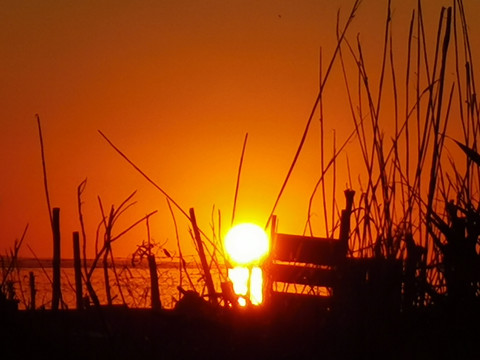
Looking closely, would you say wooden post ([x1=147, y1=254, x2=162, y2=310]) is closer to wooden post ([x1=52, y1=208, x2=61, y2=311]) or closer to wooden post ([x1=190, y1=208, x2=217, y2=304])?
wooden post ([x1=190, y1=208, x2=217, y2=304])

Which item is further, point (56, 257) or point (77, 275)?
point (56, 257)

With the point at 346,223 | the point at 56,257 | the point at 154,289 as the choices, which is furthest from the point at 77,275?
the point at 346,223

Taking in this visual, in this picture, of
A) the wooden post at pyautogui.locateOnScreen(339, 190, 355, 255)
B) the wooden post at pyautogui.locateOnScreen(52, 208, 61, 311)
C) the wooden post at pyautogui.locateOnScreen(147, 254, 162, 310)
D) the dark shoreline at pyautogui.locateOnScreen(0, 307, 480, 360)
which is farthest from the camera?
the wooden post at pyautogui.locateOnScreen(52, 208, 61, 311)

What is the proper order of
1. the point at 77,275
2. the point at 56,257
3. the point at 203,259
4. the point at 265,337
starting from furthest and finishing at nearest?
the point at 56,257 → the point at 77,275 → the point at 203,259 → the point at 265,337

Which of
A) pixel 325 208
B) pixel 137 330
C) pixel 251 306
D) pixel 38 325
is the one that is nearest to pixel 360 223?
pixel 325 208

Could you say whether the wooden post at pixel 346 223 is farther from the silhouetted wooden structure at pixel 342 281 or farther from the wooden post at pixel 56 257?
the wooden post at pixel 56 257

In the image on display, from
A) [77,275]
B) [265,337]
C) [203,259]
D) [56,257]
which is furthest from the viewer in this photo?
[56,257]

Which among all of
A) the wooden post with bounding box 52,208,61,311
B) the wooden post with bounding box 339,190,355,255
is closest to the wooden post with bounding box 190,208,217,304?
the wooden post with bounding box 339,190,355,255

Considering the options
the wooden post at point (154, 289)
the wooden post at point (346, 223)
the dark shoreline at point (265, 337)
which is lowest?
the dark shoreline at point (265, 337)

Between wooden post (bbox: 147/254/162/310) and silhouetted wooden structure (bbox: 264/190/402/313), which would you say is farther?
wooden post (bbox: 147/254/162/310)

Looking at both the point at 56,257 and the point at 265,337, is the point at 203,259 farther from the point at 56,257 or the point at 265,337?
the point at 56,257

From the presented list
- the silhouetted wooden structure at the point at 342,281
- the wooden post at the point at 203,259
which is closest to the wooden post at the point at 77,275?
the wooden post at the point at 203,259

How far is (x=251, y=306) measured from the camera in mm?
1208

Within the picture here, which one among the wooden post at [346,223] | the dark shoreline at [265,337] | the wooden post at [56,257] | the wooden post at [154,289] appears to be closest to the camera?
the dark shoreline at [265,337]
